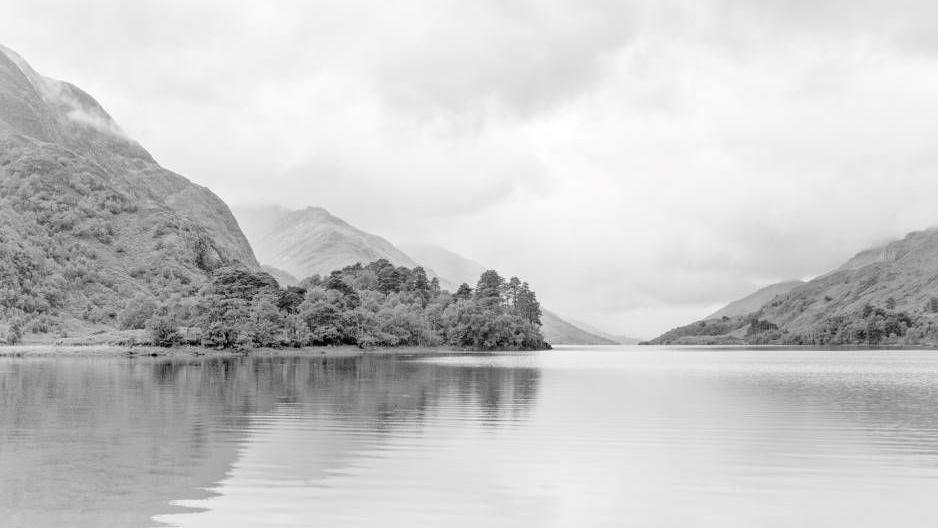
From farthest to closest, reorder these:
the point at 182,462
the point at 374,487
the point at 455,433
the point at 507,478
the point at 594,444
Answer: the point at 455,433 → the point at 594,444 → the point at 182,462 → the point at 507,478 → the point at 374,487

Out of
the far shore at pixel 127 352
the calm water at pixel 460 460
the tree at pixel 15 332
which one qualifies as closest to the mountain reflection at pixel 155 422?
the calm water at pixel 460 460

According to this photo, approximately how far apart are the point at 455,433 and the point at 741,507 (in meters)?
17.7

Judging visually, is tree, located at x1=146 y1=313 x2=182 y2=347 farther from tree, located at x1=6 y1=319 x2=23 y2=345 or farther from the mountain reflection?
the mountain reflection

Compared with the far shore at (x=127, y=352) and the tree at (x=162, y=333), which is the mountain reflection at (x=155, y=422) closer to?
the far shore at (x=127, y=352)

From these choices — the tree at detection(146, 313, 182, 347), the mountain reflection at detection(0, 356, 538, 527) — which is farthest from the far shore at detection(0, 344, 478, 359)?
the mountain reflection at detection(0, 356, 538, 527)

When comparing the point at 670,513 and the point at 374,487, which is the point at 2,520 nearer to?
the point at 374,487

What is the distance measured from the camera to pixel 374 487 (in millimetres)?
24172

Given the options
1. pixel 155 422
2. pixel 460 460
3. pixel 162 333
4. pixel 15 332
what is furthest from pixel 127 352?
pixel 460 460

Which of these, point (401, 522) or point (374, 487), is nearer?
point (401, 522)

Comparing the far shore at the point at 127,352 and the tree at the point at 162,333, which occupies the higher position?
the tree at the point at 162,333

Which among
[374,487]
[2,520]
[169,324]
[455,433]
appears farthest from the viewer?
[169,324]

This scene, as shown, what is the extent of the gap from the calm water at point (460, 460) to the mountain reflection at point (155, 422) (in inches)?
5.4

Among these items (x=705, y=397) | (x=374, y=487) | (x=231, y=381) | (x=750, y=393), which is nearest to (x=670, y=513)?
(x=374, y=487)

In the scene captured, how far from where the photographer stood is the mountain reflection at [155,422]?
22.0 metres
